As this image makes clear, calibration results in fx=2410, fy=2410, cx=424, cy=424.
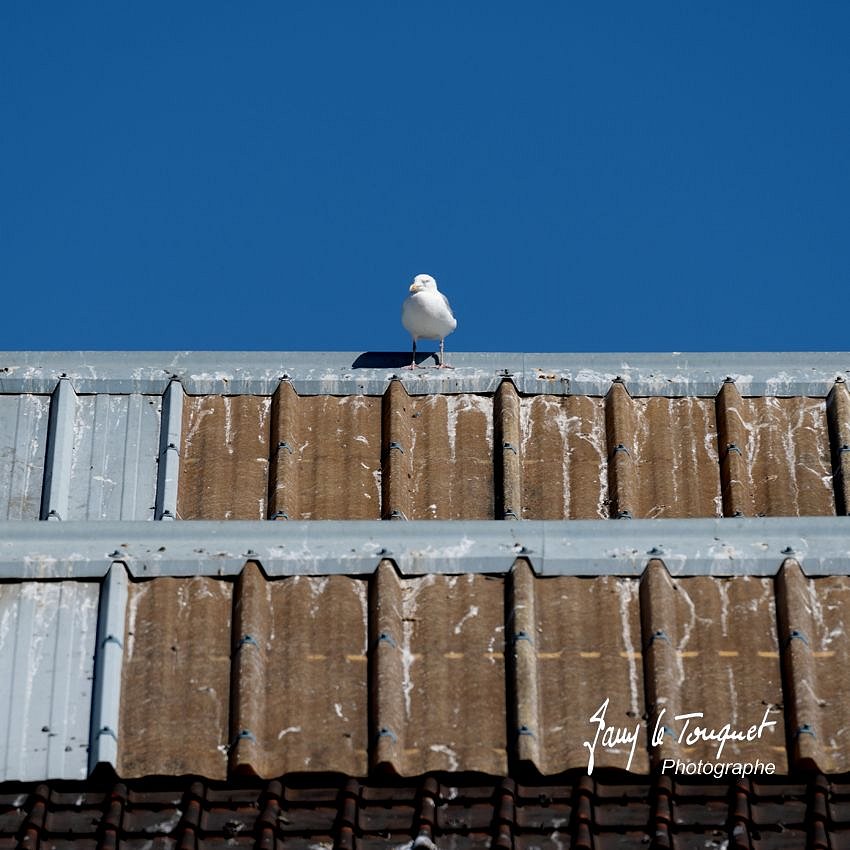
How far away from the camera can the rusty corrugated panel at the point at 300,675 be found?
48.3 feet

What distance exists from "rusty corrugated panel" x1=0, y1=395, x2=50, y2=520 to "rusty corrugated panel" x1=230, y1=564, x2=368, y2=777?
6929mm

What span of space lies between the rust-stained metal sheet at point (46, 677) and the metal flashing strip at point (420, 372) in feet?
24.1

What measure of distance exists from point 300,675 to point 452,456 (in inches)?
284

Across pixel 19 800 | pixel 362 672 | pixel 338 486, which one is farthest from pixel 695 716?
pixel 338 486

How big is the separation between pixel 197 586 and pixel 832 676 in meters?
4.07

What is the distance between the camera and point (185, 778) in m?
14.5

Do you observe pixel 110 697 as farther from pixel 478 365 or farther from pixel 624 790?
pixel 478 365

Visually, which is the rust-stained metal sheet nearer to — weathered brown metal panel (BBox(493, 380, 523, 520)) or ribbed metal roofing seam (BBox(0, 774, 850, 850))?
ribbed metal roofing seam (BBox(0, 774, 850, 850))

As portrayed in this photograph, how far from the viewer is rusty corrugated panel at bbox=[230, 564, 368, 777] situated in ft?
48.3

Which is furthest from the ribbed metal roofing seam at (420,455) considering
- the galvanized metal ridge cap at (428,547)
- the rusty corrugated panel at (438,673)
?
the rusty corrugated panel at (438,673)

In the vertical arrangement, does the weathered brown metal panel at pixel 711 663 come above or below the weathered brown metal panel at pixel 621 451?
below

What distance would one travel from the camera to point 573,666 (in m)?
15.1
